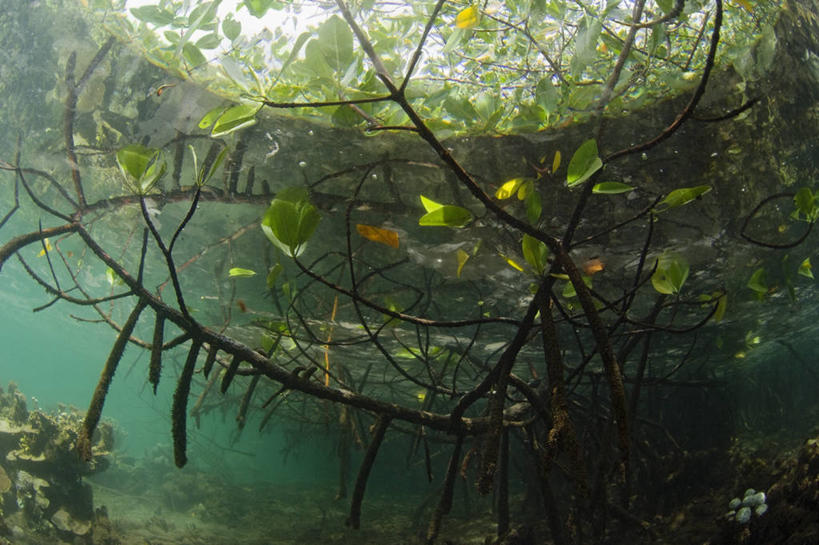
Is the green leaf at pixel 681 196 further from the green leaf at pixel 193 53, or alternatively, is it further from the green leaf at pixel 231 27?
the green leaf at pixel 193 53

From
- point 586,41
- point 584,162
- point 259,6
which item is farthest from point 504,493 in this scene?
point 259,6

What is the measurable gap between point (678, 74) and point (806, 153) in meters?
3.36

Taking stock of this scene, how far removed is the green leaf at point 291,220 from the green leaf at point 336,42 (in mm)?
841

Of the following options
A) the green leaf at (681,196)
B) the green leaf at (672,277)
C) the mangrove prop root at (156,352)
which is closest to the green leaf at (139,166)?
the mangrove prop root at (156,352)

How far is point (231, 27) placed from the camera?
290 centimetres

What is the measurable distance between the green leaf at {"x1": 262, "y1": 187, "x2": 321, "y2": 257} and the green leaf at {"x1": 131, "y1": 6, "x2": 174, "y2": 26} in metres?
2.22

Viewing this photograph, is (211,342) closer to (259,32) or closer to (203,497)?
(259,32)

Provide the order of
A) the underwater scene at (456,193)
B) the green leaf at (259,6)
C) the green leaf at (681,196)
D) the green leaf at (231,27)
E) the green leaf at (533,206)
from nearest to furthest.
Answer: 1. the green leaf at (681,196)
2. the underwater scene at (456,193)
3. the green leaf at (533,206)
4. the green leaf at (259,6)
5. the green leaf at (231,27)

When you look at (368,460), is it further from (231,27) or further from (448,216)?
(231,27)

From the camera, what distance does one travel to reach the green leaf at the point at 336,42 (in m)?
2.04

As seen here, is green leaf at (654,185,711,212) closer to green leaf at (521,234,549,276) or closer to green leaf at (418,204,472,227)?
green leaf at (521,234,549,276)

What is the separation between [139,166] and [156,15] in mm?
2082

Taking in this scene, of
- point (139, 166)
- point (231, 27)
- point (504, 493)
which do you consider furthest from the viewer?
point (504, 493)

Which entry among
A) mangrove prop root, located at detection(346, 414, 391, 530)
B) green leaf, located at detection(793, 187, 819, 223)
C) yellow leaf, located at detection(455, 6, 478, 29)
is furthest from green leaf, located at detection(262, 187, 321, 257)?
green leaf, located at detection(793, 187, 819, 223)
